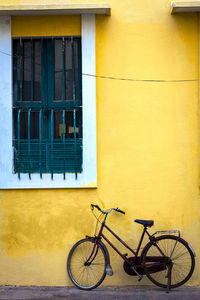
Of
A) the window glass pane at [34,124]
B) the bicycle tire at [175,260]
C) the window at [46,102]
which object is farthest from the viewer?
the window glass pane at [34,124]

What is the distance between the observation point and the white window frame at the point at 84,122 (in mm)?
6453

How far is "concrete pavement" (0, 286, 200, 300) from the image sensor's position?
6016 mm

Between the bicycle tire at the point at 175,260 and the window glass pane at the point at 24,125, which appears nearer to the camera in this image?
the bicycle tire at the point at 175,260

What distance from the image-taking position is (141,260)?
618 cm

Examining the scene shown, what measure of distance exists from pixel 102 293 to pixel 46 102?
2847 mm

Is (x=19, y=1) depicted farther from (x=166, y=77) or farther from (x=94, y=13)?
(x=166, y=77)

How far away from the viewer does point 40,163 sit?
6547 mm

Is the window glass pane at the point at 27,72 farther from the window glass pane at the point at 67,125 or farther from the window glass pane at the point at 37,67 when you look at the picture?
the window glass pane at the point at 67,125

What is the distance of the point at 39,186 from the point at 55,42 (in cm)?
215

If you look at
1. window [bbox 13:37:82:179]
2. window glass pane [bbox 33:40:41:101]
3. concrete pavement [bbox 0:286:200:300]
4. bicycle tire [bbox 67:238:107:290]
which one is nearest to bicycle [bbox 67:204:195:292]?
bicycle tire [bbox 67:238:107:290]

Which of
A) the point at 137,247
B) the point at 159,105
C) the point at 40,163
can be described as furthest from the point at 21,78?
the point at 137,247

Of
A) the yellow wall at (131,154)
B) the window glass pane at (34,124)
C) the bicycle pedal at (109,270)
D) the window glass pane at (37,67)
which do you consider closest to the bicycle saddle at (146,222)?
the yellow wall at (131,154)

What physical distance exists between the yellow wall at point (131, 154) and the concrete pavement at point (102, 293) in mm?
137

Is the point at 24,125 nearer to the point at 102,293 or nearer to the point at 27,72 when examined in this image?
the point at 27,72
